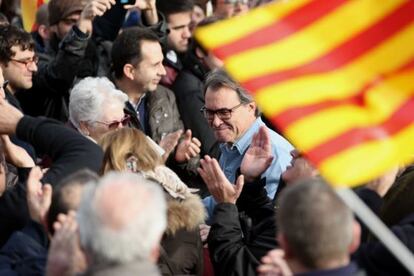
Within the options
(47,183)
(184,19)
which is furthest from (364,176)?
(184,19)

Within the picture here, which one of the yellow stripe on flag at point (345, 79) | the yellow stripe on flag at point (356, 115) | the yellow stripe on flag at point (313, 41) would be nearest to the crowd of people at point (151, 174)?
the yellow stripe on flag at point (356, 115)

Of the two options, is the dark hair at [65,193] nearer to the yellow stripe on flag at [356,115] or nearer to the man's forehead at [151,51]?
the yellow stripe on flag at [356,115]

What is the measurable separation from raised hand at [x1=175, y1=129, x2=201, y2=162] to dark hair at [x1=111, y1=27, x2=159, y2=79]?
1007mm

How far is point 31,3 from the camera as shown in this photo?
1072 cm

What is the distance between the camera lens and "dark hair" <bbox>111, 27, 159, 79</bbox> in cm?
902

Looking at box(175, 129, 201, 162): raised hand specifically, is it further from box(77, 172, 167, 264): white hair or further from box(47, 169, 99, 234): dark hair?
box(77, 172, 167, 264): white hair

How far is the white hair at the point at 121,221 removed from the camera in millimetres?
4121

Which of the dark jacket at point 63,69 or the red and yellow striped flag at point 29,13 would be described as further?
the red and yellow striped flag at point 29,13

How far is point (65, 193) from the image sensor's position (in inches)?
192

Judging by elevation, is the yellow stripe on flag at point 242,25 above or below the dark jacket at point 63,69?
above

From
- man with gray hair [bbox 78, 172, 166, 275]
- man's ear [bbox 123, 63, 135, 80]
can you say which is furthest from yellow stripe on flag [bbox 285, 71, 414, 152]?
man's ear [bbox 123, 63, 135, 80]

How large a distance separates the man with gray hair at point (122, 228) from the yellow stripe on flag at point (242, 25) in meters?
0.88

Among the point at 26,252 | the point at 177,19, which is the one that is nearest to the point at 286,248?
the point at 26,252

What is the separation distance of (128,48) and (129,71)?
181 mm
